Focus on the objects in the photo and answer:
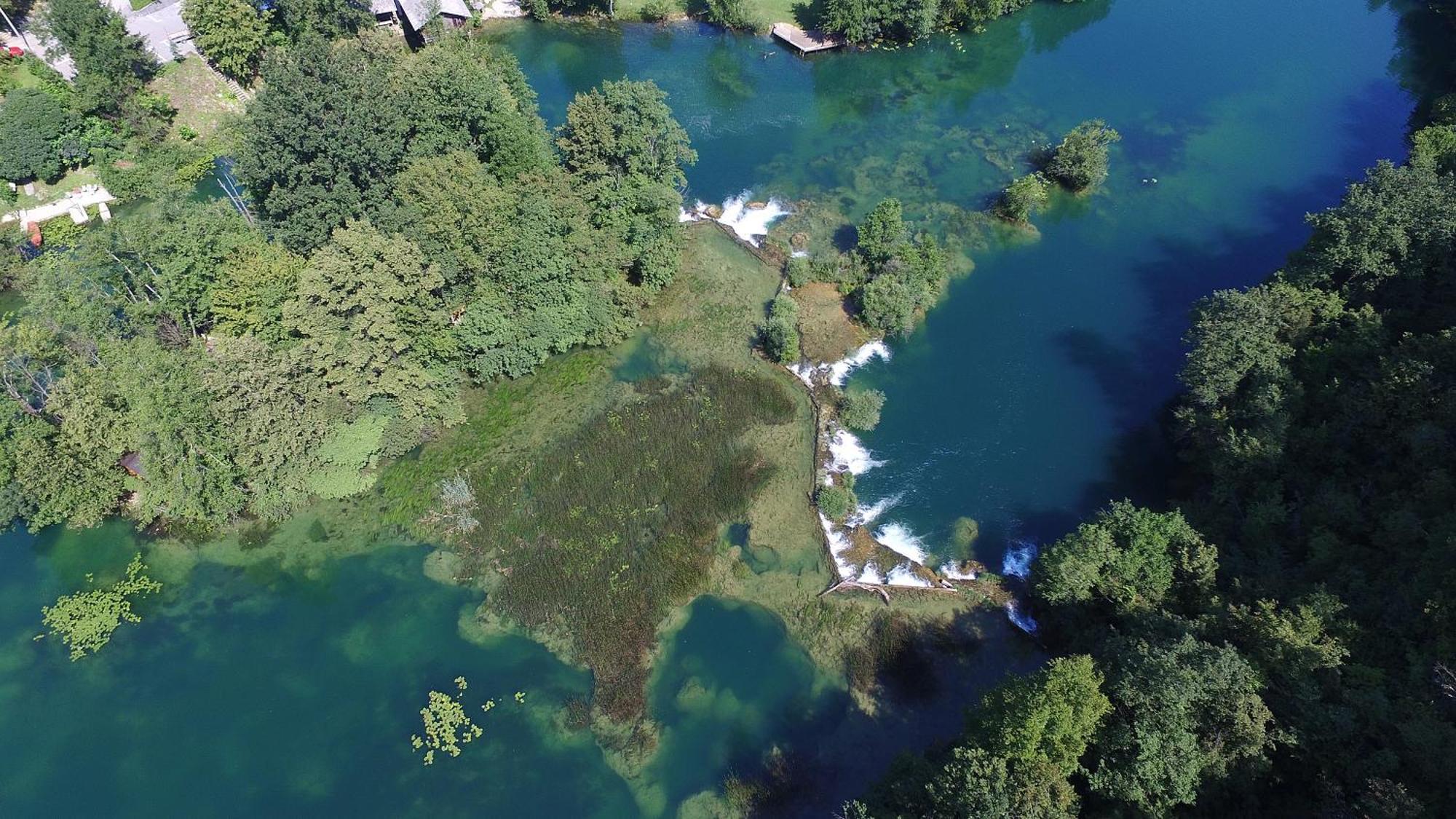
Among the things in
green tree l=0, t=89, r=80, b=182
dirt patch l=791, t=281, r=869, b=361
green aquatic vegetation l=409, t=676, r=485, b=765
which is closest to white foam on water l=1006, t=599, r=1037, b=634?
dirt patch l=791, t=281, r=869, b=361

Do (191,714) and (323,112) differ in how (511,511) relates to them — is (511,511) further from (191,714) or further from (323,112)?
(323,112)

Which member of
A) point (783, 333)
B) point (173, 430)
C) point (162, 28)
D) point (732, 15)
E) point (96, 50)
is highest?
point (96, 50)

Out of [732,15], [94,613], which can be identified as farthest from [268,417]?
[732,15]

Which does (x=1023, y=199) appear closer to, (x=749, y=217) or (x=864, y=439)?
(x=749, y=217)

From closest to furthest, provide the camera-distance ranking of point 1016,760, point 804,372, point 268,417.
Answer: point 1016,760 → point 268,417 → point 804,372

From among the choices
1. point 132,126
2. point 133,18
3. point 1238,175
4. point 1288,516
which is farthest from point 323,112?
point 1238,175

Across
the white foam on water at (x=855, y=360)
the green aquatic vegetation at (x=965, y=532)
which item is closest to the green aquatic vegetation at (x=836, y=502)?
the green aquatic vegetation at (x=965, y=532)

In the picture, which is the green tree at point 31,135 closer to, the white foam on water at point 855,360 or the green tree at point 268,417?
the green tree at point 268,417

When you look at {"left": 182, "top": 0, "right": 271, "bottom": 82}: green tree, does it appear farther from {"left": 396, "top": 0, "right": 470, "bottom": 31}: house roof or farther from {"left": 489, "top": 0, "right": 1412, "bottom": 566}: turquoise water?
{"left": 489, "top": 0, "right": 1412, "bottom": 566}: turquoise water
